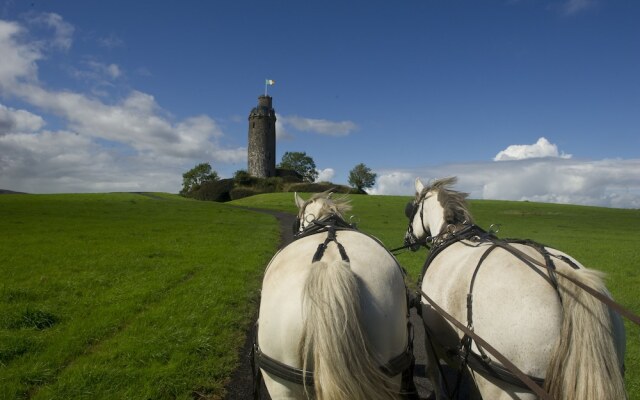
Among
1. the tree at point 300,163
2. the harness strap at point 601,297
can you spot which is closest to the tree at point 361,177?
the tree at point 300,163

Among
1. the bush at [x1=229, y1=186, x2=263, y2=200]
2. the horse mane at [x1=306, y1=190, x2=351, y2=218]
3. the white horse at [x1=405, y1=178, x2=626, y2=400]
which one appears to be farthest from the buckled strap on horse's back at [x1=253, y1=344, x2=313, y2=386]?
the bush at [x1=229, y1=186, x2=263, y2=200]

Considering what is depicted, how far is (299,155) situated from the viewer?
103062mm

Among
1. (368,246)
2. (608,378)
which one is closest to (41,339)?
(368,246)

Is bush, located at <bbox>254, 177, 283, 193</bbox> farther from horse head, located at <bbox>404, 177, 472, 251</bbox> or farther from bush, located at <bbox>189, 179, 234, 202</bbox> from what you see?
horse head, located at <bbox>404, 177, 472, 251</bbox>

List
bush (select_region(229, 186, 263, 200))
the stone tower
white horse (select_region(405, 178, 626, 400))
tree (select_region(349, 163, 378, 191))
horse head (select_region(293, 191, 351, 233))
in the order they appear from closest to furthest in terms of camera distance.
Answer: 1. white horse (select_region(405, 178, 626, 400))
2. horse head (select_region(293, 191, 351, 233))
3. bush (select_region(229, 186, 263, 200))
4. the stone tower
5. tree (select_region(349, 163, 378, 191))

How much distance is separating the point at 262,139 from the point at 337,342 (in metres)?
72.7

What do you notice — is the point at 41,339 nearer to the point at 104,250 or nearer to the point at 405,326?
the point at 405,326

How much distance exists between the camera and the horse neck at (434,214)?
17.1 ft

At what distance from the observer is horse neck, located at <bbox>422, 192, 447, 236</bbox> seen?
17.1 feet

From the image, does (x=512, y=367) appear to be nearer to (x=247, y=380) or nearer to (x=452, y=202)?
(x=452, y=202)

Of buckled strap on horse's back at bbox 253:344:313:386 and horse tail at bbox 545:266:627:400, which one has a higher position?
horse tail at bbox 545:266:627:400

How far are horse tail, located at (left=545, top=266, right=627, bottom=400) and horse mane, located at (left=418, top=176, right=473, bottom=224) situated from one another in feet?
6.49

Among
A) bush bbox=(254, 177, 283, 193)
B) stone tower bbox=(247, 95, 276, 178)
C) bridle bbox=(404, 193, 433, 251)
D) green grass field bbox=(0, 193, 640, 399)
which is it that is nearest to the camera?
green grass field bbox=(0, 193, 640, 399)

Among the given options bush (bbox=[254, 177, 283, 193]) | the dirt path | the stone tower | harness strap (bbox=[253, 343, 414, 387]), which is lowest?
the dirt path
